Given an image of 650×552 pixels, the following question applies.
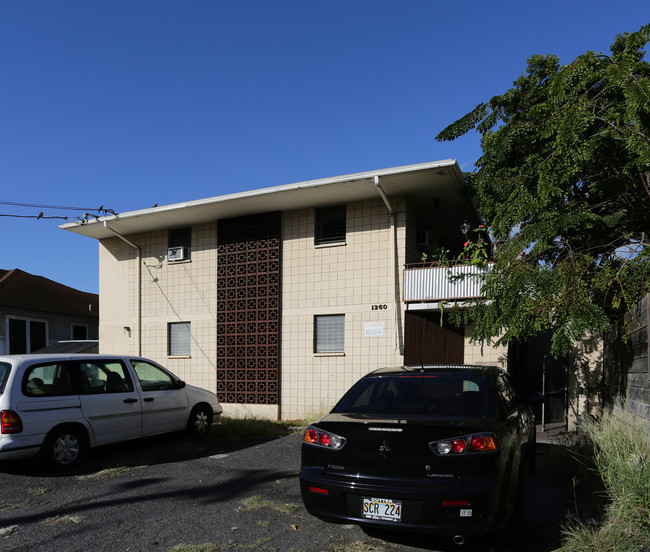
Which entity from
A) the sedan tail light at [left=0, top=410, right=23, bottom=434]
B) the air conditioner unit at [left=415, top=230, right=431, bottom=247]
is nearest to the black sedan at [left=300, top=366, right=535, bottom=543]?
the sedan tail light at [left=0, top=410, right=23, bottom=434]

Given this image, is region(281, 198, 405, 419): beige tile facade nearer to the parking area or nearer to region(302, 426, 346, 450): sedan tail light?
the parking area

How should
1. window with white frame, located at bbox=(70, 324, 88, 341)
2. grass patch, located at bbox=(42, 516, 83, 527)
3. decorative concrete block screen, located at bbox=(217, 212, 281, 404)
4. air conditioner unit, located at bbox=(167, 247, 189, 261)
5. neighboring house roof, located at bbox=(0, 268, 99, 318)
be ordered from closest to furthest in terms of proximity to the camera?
grass patch, located at bbox=(42, 516, 83, 527), decorative concrete block screen, located at bbox=(217, 212, 281, 404), air conditioner unit, located at bbox=(167, 247, 189, 261), neighboring house roof, located at bbox=(0, 268, 99, 318), window with white frame, located at bbox=(70, 324, 88, 341)

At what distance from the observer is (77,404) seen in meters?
7.82

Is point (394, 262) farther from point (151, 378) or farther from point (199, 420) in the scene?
point (151, 378)

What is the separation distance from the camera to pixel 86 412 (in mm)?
7918

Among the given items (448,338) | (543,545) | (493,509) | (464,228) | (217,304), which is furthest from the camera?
(217,304)

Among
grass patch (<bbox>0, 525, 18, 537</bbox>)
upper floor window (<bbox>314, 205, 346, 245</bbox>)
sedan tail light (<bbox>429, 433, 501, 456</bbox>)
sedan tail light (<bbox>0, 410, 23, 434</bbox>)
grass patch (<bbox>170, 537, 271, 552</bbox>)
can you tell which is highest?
upper floor window (<bbox>314, 205, 346, 245</bbox>)

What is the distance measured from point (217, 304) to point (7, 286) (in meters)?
13.3

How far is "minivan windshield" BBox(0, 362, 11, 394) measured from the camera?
721cm

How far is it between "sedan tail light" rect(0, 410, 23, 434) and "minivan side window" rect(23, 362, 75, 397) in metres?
0.34

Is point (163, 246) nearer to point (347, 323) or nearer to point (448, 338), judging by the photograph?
point (347, 323)

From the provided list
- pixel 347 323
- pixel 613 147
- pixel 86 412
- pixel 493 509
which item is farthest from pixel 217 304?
pixel 493 509

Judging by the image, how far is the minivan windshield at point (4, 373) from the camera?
284 inches

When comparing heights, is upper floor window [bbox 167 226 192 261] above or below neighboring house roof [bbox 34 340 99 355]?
above
